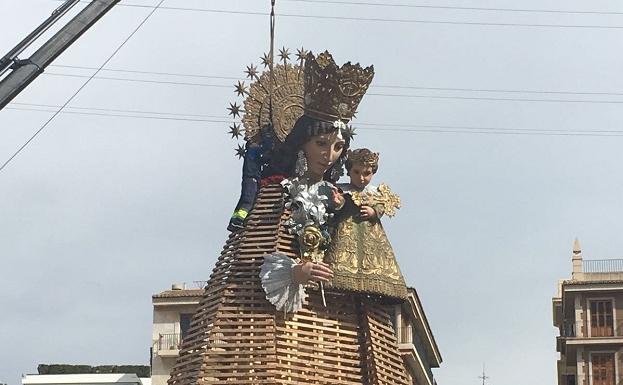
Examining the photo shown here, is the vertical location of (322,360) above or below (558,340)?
below

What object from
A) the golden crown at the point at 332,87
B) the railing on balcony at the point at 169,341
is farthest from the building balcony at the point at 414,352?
the golden crown at the point at 332,87

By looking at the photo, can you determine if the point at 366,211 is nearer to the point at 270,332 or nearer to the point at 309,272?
the point at 309,272

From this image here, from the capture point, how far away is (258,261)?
31.5 meters

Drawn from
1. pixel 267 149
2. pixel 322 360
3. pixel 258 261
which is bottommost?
pixel 322 360

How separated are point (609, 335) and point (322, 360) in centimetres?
3347

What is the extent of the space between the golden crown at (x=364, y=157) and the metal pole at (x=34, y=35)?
6354mm

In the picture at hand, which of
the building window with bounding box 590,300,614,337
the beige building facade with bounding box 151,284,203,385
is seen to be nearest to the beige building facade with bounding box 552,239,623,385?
the building window with bounding box 590,300,614,337

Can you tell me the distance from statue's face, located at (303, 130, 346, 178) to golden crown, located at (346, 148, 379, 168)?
0.35m

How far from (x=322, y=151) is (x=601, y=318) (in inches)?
1300

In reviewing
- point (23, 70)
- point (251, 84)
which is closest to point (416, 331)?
point (251, 84)

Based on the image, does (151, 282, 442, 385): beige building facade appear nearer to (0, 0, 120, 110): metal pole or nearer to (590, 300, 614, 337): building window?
(590, 300, 614, 337): building window

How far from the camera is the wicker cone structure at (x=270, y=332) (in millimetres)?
30406

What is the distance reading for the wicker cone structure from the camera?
99.8ft

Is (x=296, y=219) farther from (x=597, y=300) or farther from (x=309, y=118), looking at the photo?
(x=597, y=300)
